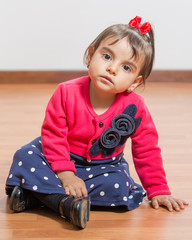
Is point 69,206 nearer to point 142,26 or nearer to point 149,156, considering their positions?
point 149,156

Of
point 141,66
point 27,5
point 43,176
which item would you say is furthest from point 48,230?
point 27,5

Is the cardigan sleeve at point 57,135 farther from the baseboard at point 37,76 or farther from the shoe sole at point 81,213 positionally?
the baseboard at point 37,76

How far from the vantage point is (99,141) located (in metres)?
1.41

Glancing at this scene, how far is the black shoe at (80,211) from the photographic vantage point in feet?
4.07

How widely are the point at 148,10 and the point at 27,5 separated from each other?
2.24 ft

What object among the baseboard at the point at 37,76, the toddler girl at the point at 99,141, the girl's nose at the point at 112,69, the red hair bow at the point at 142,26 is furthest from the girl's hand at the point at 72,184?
the baseboard at the point at 37,76

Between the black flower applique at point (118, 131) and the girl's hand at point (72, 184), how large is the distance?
0.29ft

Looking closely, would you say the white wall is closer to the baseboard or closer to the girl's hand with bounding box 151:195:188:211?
the baseboard

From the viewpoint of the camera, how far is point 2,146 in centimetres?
186

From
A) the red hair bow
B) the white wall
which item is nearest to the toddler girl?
the red hair bow

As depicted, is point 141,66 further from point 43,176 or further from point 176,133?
point 176,133

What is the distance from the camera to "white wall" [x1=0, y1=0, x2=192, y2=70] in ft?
9.37

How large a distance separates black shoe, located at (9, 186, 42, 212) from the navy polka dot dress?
0.8 inches

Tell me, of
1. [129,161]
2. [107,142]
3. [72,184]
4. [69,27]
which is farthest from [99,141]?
[69,27]
